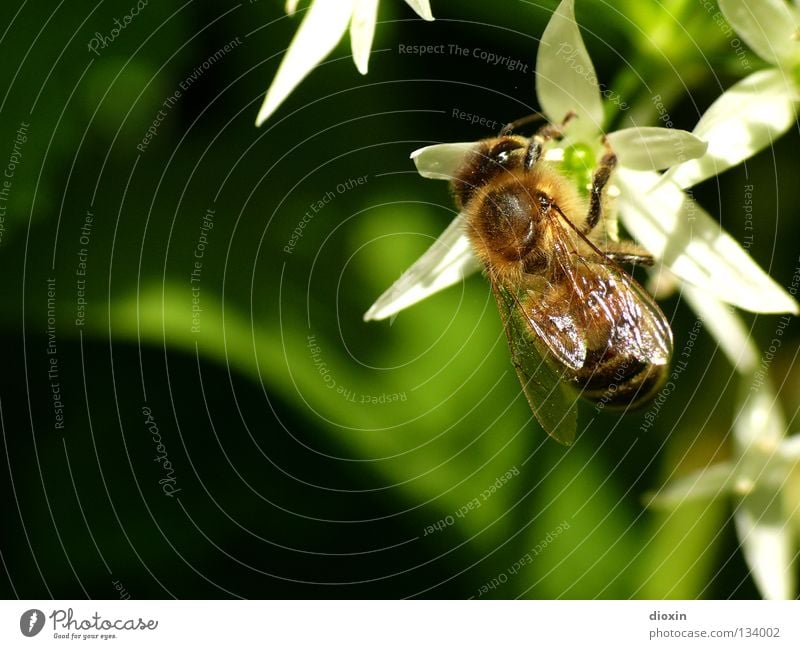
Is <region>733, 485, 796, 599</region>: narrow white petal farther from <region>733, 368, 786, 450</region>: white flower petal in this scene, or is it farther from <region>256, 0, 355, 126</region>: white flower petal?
<region>256, 0, 355, 126</region>: white flower petal

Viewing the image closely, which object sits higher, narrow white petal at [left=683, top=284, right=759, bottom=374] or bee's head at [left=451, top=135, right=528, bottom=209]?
bee's head at [left=451, top=135, right=528, bottom=209]

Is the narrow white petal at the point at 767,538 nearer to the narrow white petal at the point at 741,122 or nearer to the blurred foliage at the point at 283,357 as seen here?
the blurred foliage at the point at 283,357

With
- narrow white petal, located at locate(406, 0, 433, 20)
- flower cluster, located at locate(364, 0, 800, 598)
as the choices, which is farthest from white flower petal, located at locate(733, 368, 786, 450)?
narrow white petal, located at locate(406, 0, 433, 20)

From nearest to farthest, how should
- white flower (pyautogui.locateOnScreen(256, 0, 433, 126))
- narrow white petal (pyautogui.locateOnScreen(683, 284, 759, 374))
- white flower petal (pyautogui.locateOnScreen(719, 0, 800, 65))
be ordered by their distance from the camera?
white flower (pyautogui.locateOnScreen(256, 0, 433, 126)), white flower petal (pyautogui.locateOnScreen(719, 0, 800, 65)), narrow white petal (pyautogui.locateOnScreen(683, 284, 759, 374))

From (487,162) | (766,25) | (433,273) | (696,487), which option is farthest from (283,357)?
(766,25)

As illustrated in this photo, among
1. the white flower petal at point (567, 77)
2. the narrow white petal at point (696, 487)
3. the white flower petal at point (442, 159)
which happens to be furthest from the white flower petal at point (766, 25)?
the narrow white petal at point (696, 487)
